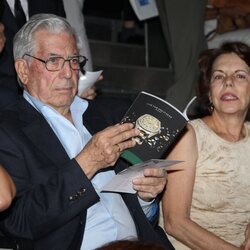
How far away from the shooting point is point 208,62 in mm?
2727

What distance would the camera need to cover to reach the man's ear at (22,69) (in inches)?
90.0

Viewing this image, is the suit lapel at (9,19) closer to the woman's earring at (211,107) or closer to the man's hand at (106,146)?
the woman's earring at (211,107)

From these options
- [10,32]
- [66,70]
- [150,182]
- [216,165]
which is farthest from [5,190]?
[10,32]

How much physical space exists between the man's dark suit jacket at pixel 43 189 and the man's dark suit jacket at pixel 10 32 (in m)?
0.51

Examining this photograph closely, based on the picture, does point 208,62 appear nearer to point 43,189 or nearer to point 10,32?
point 10,32

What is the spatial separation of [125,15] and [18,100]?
275cm

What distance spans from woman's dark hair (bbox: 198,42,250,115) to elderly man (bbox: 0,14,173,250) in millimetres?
485

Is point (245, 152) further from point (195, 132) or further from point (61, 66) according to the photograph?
point (61, 66)

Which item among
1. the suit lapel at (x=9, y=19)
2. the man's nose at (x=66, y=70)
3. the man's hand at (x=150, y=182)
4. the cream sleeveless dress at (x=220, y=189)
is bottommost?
the cream sleeveless dress at (x=220, y=189)

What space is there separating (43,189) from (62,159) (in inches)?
6.9

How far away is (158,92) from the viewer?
4848 mm

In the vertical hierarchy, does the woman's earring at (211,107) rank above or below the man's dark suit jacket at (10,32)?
below

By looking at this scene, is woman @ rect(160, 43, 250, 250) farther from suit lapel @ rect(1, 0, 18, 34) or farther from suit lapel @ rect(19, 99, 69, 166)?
suit lapel @ rect(1, 0, 18, 34)

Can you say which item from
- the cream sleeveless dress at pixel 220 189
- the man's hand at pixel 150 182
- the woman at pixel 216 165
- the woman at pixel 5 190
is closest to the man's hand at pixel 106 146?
the man's hand at pixel 150 182
